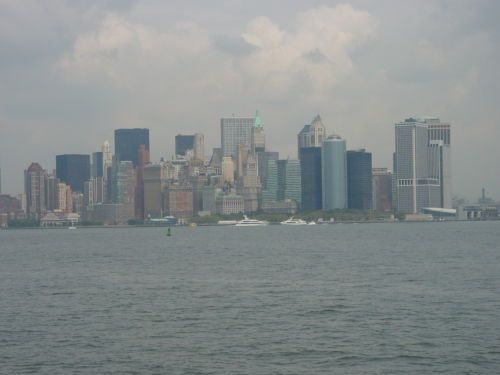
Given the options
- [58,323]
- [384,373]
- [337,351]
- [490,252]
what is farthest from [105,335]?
[490,252]

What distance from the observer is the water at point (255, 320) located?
43.7 m

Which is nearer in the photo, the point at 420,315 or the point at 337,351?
the point at 337,351

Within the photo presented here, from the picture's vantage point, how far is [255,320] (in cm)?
5503

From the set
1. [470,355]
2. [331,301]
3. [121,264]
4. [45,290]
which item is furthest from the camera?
[121,264]

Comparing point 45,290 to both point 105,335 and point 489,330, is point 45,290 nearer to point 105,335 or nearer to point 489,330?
point 105,335

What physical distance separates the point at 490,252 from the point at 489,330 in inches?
2566

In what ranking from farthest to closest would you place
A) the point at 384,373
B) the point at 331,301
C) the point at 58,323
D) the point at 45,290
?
the point at 45,290 < the point at 331,301 < the point at 58,323 < the point at 384,373

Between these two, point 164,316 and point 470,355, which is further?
point 164,316

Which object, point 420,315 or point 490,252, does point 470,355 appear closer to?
→ point 420,315

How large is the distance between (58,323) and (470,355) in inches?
892

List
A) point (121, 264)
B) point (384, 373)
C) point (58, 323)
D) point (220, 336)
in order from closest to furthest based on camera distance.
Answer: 1. point (384, 373)
2. point (220, 336)
3. point (58, 323)
4. point (121, 264)

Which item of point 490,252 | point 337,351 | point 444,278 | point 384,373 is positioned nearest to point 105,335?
point 337,351

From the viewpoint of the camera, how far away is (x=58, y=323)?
55.2 metres

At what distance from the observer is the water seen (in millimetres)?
43719
